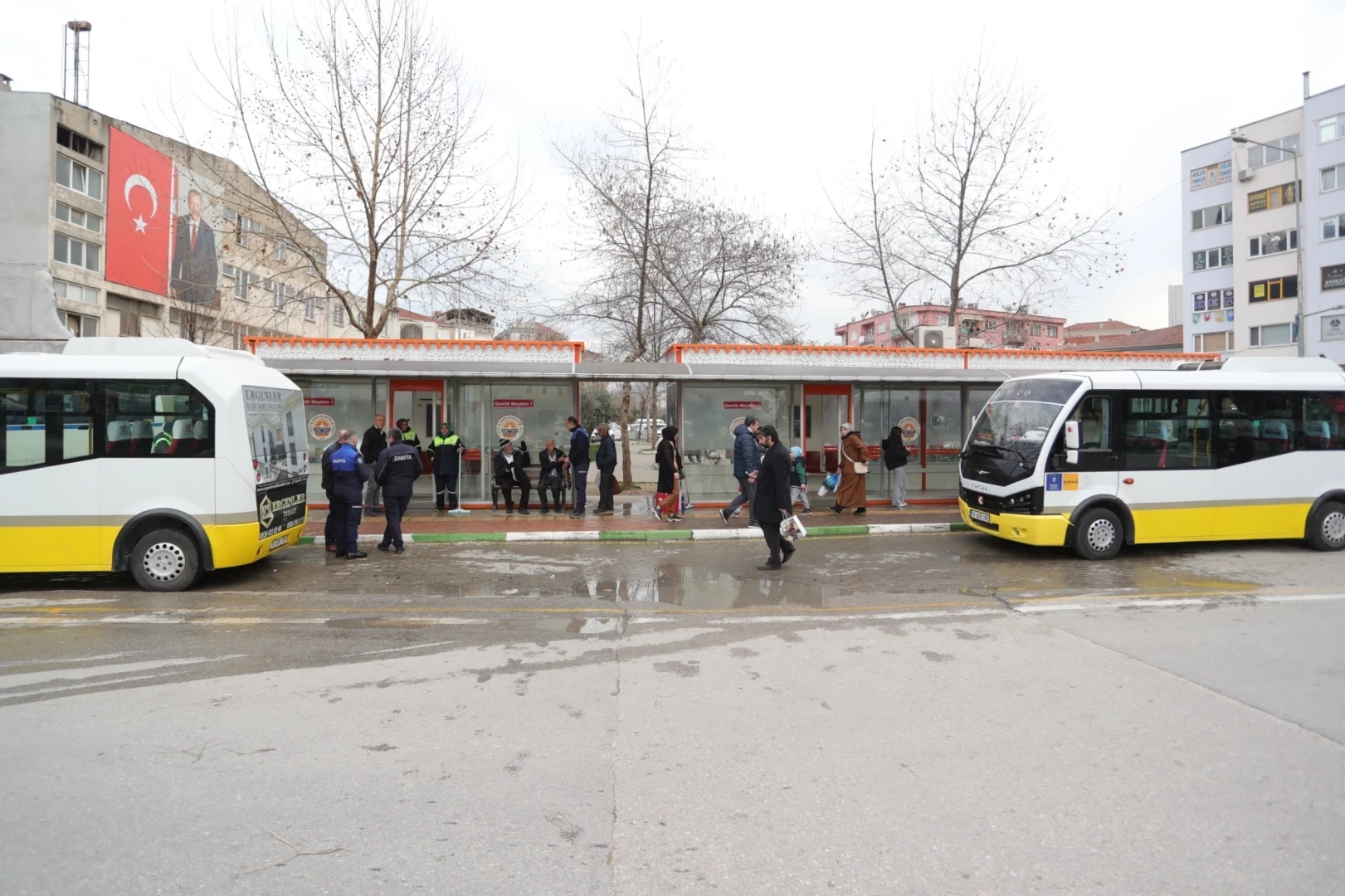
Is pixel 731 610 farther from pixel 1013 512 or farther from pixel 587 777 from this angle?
pixel 1013 512

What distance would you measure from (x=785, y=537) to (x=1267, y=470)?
22.3 ft

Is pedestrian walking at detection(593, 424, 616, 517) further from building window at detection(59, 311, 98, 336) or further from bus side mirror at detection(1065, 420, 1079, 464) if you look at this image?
building window at detection(59, 311, 98, 336)

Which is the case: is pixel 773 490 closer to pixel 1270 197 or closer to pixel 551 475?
pixel 551 475

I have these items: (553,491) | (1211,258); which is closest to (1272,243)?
(1211,258)

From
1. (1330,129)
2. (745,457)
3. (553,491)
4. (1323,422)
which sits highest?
(1330,129)

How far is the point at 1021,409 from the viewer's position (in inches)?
445

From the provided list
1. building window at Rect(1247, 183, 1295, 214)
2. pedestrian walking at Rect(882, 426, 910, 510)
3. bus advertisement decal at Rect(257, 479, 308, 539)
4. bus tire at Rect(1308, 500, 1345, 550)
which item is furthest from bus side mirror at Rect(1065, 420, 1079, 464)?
building window at Rect(1247, 183, 1295, 214)

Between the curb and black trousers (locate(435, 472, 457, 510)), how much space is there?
289cm

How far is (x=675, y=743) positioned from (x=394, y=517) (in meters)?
7.80

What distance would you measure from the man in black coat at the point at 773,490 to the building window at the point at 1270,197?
43.4 m

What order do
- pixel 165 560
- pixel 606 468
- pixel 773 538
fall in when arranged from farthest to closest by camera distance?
pixel 606 468 → pixel 773 538 → pixel 165 560

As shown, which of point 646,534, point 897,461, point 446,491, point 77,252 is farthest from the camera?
point 77,252

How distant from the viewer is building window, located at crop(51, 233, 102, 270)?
32.8 m

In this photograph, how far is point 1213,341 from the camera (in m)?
44.7
